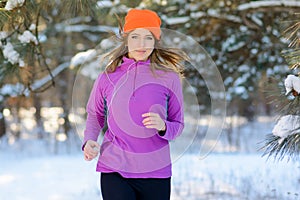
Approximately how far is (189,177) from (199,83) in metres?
1.35

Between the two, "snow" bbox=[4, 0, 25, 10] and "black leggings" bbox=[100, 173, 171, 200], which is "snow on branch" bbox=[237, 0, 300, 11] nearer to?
"snow" bbox=[4, 0, 25, 10]

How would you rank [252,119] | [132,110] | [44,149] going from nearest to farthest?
[132,110] < [44,149] < [252,119]

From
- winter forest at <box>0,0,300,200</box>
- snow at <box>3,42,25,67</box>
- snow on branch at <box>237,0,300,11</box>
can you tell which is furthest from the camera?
snow on branch at <box>237,0,300,11</box>

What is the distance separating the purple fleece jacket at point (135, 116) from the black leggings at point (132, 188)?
24 mm

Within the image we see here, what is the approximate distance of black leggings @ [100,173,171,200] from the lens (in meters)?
2.31

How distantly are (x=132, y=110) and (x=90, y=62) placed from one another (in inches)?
A: 80.0

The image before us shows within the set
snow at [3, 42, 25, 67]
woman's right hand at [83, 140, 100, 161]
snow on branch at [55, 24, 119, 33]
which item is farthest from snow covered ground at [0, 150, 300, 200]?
woman's right hand at [83, 140, 100, 161]

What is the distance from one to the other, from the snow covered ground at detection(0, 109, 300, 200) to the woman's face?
56 centimetres

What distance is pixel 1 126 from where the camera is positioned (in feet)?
32.2

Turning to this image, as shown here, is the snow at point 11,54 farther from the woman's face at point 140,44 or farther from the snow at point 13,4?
the woman's face at point 140,44

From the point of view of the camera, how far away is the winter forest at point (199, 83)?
3.01 meters

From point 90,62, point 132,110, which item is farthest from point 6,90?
point 132,110

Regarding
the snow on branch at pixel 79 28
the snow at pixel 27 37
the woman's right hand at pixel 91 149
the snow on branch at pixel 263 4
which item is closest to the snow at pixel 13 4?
the snow at pixel 27 37

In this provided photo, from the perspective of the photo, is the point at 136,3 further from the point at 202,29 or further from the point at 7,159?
the point at 7,159
